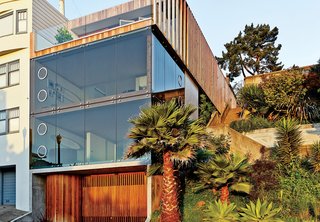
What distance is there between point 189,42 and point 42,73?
25.5 ft

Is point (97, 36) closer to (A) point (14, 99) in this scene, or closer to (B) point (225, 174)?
(A) point (14, 99)

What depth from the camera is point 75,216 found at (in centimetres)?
1733

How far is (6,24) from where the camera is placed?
65.2ft

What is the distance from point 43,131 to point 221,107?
15.7 meters

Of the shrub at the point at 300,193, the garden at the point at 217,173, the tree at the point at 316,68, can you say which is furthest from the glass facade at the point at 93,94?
the tree at the point at 316,68

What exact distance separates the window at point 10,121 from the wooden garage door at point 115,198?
14.9 feet

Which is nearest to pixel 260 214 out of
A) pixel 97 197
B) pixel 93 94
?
pixel 97 197

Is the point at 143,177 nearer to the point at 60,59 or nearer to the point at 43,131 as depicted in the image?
the point at 43,131

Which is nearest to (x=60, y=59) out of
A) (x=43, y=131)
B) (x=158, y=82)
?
(x=43, y=131)

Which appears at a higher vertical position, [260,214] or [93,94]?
[93,94]

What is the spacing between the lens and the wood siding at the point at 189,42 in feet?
56.0

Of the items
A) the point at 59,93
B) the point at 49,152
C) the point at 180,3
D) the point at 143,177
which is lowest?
the point at 143,177

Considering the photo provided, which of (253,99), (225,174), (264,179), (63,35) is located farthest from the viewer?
(253,99)

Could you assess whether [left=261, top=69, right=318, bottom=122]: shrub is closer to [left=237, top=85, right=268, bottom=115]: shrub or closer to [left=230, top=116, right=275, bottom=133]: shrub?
[left=237, top=85, right=268, bottom=115]: shrub
